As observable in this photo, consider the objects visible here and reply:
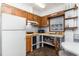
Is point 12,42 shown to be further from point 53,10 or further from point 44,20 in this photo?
point 53,10

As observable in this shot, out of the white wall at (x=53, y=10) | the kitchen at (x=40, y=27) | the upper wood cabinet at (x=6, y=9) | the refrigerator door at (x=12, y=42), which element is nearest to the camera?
Result: the refrigerator door at (x=12, y=42)

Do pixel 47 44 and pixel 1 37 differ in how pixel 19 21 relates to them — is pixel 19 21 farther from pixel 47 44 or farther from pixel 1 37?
pixel 47 44

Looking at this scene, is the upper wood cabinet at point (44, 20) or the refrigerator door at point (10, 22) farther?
the upper wood cabinet at point (44, 20)

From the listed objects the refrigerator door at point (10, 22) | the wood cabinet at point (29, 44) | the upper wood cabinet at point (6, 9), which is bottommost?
the wood cabinet at point (29, 44)

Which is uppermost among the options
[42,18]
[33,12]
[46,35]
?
[33,12]

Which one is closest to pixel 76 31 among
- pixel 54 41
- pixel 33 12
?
pixel 54 41

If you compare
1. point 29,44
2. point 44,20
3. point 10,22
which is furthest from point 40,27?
point 10,22

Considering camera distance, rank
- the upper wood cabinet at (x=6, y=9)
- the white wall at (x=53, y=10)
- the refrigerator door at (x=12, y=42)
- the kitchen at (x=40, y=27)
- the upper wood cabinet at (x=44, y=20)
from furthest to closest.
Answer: the upper wood cabinet at (x=44, y=20) → the white wall at (x=53, y=10) → the kitchen at (x=40, y=27) → the upper wood cabinet at (x=6, y=9) → the refrigerator door at (x=12, y=42)

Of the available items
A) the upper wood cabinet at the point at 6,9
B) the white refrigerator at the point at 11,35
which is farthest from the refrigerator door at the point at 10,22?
the upper wood cabinet at the point at 6,9

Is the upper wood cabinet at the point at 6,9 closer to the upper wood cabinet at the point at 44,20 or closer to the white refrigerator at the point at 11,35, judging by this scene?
the white refrigerator at the point at 11,35

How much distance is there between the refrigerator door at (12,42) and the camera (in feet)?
3.68

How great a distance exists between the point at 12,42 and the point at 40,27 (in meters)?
0.78

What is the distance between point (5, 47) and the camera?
1.13 metres

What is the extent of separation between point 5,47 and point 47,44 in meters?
0.94
